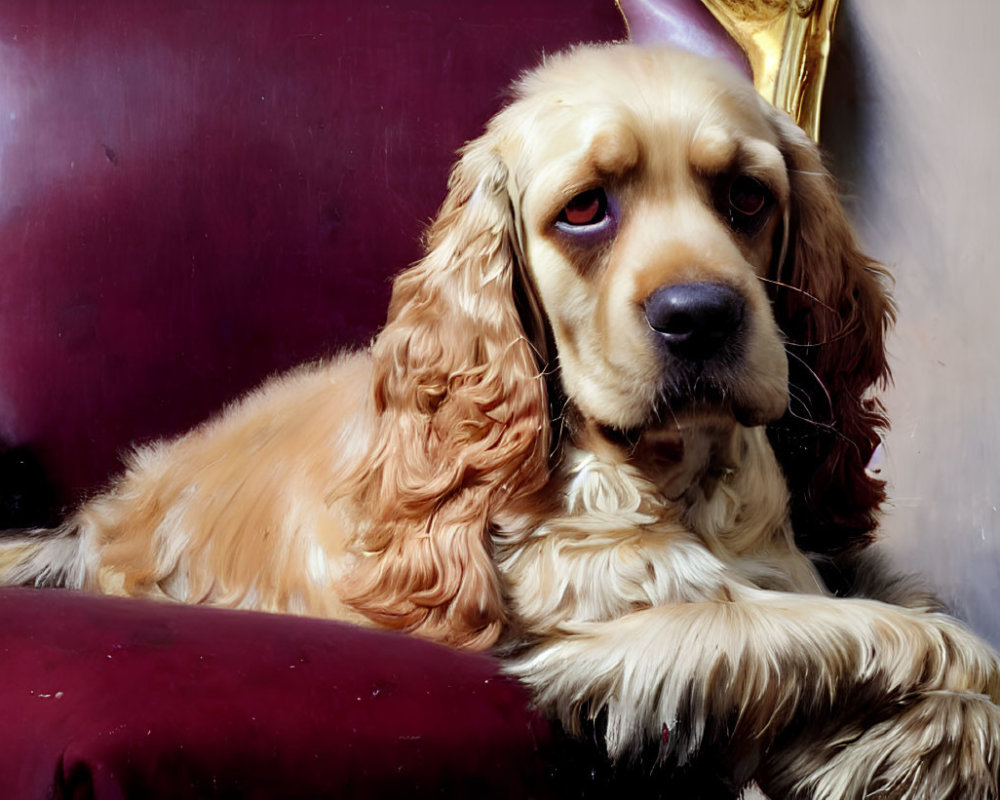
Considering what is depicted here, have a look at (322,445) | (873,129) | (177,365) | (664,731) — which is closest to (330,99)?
(177,365)

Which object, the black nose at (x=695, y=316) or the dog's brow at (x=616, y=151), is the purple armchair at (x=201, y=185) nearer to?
the dog's brow at (x=616, y=151)

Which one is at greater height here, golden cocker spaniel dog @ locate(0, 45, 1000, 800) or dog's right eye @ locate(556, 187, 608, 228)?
dog's right eye @ locate(556, 187, 608, 228)

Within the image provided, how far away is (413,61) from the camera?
1.95m

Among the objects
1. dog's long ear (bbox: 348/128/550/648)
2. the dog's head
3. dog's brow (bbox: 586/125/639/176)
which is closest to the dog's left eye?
the dog's head

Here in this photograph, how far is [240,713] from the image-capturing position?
931 millimetres

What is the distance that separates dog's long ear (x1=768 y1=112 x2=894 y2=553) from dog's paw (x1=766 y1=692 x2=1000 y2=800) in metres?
0.37

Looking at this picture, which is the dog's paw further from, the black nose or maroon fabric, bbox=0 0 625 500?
maroon fabric, bbox=0 0 625 500

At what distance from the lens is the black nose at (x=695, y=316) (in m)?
1.12

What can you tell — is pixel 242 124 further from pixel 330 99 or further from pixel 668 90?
pixel 668 90

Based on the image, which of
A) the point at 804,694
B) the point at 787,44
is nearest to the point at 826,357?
the point at 804,694

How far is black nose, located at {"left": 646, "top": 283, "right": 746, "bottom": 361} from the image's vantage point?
44.2 inches

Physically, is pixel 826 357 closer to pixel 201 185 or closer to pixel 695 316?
pixel 695 316

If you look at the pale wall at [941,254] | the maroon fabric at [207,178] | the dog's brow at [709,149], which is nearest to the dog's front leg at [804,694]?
the dog's brow at [709,149]

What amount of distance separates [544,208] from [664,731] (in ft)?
1.70
